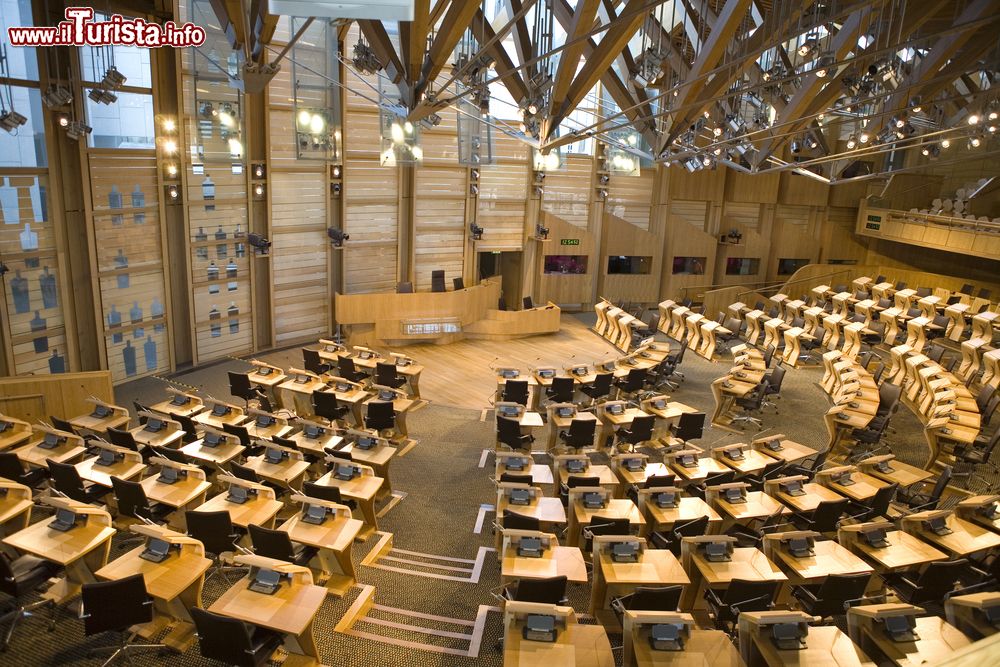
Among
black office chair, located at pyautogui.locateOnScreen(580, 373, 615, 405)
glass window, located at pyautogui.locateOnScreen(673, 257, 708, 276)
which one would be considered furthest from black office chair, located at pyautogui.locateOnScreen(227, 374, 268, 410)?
glass window, located at pyautogui.locateOnScreen(673, 257, 708, 276)

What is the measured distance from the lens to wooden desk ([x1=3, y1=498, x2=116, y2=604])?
22.2 ft

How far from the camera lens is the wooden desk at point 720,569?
7160 millimetres

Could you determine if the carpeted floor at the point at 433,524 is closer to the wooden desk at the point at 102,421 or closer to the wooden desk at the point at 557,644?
the wooden desk at the point at 557,644

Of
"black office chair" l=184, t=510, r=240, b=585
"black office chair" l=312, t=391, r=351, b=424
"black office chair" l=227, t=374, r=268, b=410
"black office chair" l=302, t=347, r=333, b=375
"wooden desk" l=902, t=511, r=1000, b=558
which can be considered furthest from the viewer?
"black office chair" l=302, t=347, r=333, b=375

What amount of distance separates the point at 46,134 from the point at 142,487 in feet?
26.3

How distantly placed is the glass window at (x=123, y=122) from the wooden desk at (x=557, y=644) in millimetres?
11980

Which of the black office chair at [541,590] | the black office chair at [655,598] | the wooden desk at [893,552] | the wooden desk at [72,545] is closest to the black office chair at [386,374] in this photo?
the wooden desk at [72,545]

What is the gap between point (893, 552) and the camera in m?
7.95

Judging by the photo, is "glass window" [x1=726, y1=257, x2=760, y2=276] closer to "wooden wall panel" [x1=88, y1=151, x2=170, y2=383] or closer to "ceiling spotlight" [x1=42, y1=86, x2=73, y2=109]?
"wooden wall panel" [x1=88, y1=151, x2=170, y2=383]

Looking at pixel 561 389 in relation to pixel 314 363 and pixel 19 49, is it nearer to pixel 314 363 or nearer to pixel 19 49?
pixel 314 363

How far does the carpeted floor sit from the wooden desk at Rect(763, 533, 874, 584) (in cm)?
202

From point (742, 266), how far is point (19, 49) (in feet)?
71.1

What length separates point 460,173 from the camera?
794 inches

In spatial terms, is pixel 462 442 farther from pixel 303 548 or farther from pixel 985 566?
pixel 985 566
